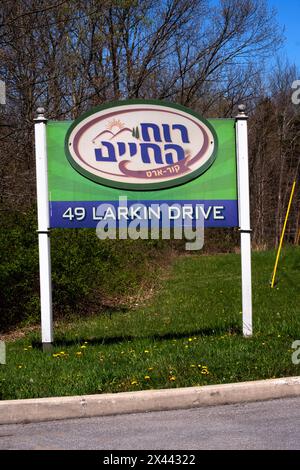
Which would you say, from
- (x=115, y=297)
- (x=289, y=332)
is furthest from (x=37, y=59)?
(x=289, y=332)

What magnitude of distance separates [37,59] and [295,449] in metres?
15.3

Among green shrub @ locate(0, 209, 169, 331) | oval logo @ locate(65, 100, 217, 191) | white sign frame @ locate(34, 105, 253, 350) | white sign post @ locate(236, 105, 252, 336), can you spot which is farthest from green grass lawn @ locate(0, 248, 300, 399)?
oval logo @ locate(65, 100, 217, 191)

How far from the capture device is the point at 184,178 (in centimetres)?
833

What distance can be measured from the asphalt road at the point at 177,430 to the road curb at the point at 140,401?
8cm

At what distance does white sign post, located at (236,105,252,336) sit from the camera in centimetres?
834

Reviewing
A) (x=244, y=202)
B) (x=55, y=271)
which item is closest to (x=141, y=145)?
(x=244, y=202)

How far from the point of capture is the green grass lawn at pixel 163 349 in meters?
6.54

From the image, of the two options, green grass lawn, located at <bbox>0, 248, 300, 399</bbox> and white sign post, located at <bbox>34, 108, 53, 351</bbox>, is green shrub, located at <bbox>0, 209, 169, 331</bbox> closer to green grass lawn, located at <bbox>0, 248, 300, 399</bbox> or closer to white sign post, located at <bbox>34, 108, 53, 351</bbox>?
green grass lawn, located at <bbox>0, 248, 300, 399</bbox>

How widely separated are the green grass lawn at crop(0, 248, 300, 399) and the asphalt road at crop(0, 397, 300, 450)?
1.78 feet

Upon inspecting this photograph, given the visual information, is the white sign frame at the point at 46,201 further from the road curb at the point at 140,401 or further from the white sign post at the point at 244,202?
the road curb at the point at 140,401

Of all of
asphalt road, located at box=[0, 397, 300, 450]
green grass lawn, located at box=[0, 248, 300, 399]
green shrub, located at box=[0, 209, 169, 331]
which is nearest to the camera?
asphalt road, located at box=[0, 397, 300, 450]

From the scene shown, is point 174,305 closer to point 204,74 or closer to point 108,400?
point 108,400

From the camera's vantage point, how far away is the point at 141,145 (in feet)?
27.3
